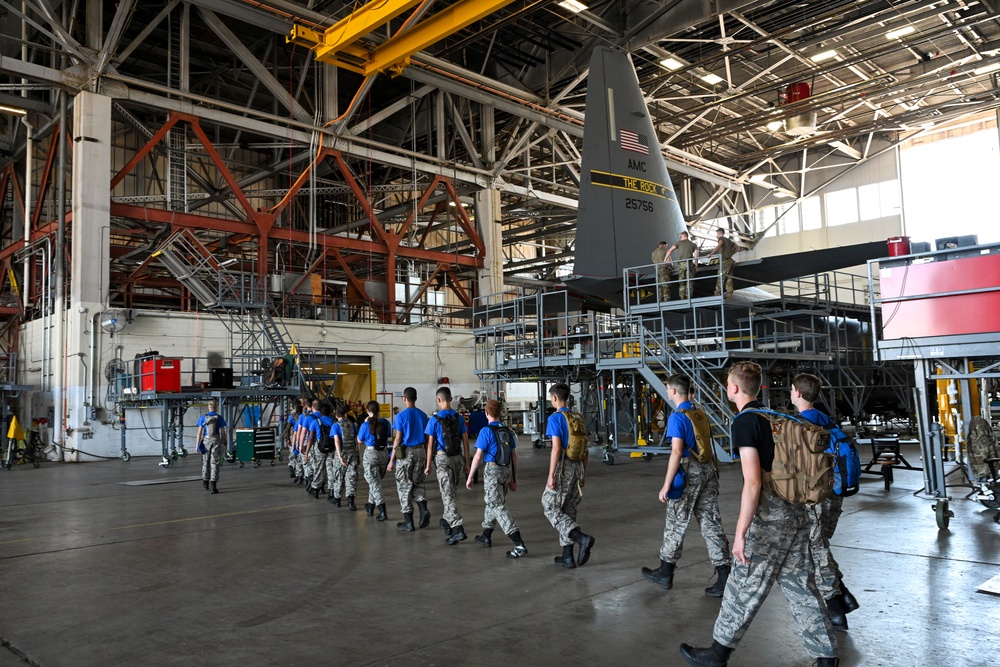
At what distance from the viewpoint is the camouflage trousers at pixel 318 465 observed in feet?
40.0

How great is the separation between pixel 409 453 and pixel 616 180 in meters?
10.4

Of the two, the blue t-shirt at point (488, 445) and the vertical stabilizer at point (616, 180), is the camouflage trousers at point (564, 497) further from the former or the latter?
the vertical stabilizer at point (616, 180)

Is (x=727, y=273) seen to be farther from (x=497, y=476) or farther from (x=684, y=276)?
(x=497, y=476)

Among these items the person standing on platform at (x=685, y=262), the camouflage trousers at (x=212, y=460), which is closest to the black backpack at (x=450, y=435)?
the camouflage trousers at (x=212, y=460)

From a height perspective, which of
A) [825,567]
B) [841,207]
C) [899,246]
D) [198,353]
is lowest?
[825,567]

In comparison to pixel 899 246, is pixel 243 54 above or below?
above

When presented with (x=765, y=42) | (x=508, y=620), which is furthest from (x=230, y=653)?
(x=765, y=42)

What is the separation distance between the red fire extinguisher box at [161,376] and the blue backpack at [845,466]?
691 inches

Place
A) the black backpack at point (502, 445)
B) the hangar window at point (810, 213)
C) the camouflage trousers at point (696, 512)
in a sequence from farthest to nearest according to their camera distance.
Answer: the hangar window at point (810, 213) < the black backpack at point (502, 445) < the camouflage trousers at point (696, 512)

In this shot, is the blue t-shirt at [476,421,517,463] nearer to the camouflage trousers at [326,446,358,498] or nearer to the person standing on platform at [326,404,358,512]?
the person standing on platform at [326,404,358,512]

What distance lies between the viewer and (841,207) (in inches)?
1623

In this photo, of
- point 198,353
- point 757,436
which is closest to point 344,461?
point 757,436

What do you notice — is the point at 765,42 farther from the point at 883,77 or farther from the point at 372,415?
the point at 372,415

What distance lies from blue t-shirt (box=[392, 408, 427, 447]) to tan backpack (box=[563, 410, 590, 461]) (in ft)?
7.91
